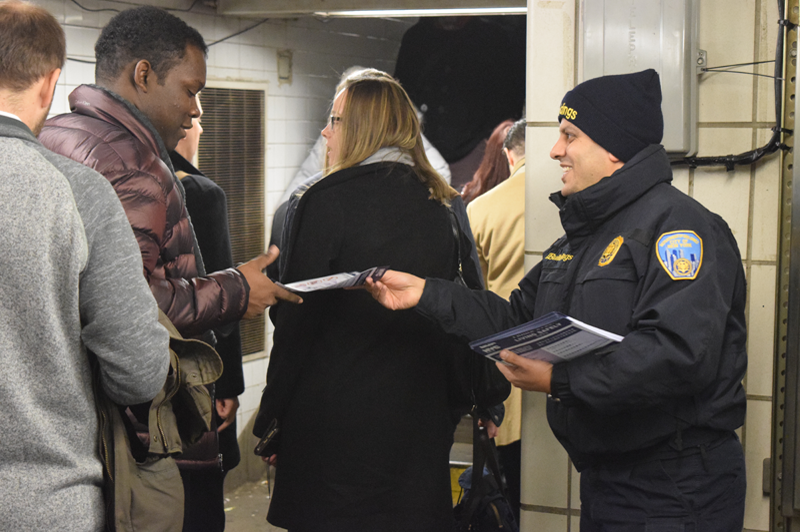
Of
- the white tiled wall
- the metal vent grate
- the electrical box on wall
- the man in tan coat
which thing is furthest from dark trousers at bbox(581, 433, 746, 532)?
the metal vent grate

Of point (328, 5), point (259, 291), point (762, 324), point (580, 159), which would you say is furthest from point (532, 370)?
point (328, 5)


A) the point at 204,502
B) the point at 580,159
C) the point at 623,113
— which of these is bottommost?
the point at 204,502

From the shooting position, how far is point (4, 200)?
3.99ft

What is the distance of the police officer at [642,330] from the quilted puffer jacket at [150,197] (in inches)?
29.7

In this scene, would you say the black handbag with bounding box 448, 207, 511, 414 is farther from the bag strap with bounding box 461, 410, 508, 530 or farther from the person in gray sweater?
the person in gray sweater

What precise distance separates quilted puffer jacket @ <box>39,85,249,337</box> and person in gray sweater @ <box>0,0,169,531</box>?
39 cm

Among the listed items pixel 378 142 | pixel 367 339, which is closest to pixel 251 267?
pixel 367 339

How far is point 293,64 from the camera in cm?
549

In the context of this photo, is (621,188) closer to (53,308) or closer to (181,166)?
(53,308)

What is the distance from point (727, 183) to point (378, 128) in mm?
1033

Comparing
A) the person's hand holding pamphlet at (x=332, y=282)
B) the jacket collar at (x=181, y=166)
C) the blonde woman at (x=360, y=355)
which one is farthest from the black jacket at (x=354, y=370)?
the jacket collar at (x=181, y=166)

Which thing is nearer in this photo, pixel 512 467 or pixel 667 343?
pixel 667 343

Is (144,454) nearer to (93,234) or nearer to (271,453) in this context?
(93,234)

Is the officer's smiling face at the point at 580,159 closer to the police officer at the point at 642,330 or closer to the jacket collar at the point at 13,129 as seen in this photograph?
the police officer at the point at 642,330
